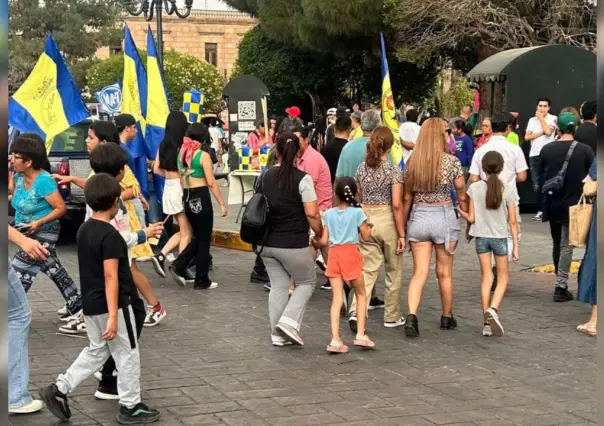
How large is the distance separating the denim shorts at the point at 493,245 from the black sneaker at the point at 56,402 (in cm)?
383

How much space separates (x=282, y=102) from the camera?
122 ft

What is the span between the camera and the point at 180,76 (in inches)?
2024

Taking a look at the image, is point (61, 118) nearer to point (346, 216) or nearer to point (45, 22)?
point (346, 216)

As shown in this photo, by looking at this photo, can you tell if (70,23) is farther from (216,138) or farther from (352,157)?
(352,157)

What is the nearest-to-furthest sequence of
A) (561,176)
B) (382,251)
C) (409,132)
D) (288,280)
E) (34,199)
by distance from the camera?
(34,199) < (288,280) < (382,251) < (561,176) < (409,132)

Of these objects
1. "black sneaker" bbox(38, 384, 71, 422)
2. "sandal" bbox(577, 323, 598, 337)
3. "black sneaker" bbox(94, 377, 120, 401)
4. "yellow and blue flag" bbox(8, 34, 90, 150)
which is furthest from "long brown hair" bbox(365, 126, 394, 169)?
"black sneaker" bbox(38, 384, 71, 422)

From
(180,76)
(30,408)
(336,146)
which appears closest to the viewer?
(30,408)

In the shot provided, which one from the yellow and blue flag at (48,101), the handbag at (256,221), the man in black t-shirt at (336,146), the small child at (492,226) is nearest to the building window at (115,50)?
the yellow and blue flag at (48,101)

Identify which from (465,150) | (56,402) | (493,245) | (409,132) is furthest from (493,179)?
(465,150)

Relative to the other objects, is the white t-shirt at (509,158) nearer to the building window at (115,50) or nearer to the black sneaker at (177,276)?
the black sneaker at (177,276)

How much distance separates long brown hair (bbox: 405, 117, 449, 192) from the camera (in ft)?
25.6

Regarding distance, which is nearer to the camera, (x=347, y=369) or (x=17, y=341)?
(x=17, y=341)

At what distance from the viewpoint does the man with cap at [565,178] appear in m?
9.12

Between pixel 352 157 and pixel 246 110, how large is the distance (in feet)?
42.4
